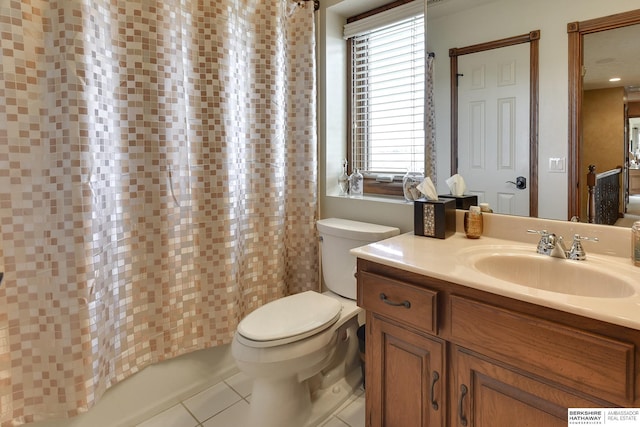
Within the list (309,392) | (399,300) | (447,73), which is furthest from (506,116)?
(309,392)

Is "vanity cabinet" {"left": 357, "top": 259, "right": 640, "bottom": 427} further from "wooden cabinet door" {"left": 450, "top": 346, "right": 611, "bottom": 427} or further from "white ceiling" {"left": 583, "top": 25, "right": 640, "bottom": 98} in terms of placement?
"white ceiling" {"left": 583, "top": 25, "right": 640, "bottom": 98}

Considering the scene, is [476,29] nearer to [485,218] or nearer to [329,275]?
[485,218]

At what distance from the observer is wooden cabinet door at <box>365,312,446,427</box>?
43.8 inches

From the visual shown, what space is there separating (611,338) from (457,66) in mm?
1246

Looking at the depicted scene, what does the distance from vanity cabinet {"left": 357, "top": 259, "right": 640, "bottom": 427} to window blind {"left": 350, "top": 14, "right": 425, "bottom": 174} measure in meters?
0.94

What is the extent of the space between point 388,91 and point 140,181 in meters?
1.39

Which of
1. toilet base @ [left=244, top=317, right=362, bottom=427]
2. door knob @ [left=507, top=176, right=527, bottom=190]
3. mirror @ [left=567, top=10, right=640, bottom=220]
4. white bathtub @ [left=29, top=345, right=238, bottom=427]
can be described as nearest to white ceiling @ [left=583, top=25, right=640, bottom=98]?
mirror @ [left=567, top=10, right=640, bottom=220]

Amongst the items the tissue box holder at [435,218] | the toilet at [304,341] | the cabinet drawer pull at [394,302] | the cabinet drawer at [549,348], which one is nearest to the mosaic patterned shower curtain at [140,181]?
the toilet at [304,341]

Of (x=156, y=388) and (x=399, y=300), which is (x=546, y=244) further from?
(x=156, y=388)

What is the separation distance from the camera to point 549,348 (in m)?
0.87

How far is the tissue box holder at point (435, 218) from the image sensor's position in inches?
57.6

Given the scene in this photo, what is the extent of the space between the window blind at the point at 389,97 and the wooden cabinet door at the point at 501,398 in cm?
112

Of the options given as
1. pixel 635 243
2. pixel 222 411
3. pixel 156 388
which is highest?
pixel 635 243

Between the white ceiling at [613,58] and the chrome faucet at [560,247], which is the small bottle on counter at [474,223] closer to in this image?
the chrome faucet at [560,247]
